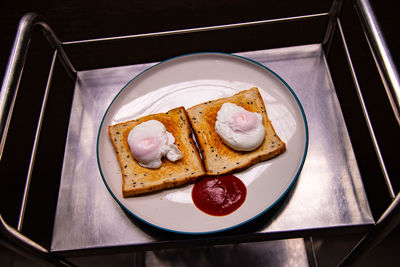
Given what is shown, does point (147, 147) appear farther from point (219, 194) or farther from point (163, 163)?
point (219, 194)

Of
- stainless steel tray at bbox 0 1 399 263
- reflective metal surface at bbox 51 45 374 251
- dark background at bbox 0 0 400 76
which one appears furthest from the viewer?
dark background at bbox 0 0 400 76

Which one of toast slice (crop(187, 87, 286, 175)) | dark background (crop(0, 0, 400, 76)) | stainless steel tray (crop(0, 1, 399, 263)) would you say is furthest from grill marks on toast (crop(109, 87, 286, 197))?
dark background (crop(0, 0, 400, 76))

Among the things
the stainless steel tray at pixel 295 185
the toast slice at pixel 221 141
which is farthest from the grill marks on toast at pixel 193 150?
the stainless steel tray at pixel 295 185

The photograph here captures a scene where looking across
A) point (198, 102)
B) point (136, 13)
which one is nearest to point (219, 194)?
point (198, 102)

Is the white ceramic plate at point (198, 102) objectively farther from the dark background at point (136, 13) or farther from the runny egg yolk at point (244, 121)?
the dark background at point (136, 13)

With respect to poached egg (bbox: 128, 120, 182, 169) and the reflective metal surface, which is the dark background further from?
poached egg (bbox: 128, 120, 182, 169)
